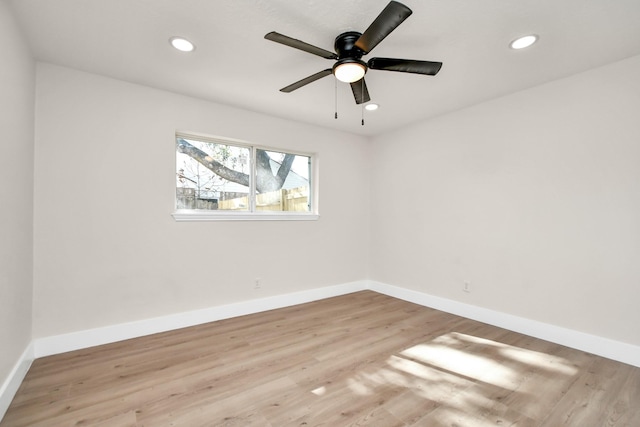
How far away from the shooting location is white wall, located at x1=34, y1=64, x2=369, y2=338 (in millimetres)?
2494

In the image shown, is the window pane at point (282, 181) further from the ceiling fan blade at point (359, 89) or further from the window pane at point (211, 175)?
the ceiling fan blade at point (359, 89)

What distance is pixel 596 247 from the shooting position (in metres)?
2.53

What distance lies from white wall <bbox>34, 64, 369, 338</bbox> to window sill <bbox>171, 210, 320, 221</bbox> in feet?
0.25

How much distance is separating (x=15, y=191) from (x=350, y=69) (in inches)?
97.2

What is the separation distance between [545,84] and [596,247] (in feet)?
5.31

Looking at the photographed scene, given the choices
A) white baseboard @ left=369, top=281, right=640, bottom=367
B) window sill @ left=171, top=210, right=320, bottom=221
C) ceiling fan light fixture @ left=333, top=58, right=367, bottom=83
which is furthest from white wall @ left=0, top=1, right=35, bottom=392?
white baseboard @ left=369, top=281, right=640, bottom=367

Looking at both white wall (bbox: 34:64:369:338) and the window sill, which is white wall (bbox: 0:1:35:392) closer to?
white wall (bbox: 34:64:369:338)

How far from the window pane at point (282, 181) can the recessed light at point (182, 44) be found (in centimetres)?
161

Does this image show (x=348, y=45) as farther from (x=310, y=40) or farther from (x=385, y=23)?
(x=385, y=23)

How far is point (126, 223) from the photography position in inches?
110

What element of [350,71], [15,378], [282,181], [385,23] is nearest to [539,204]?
[350,71]

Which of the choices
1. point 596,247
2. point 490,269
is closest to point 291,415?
point 490,269

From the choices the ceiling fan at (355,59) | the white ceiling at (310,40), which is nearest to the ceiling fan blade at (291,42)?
the ceiling fan at (355,59)

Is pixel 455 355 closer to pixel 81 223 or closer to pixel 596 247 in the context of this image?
pixel 596 247
